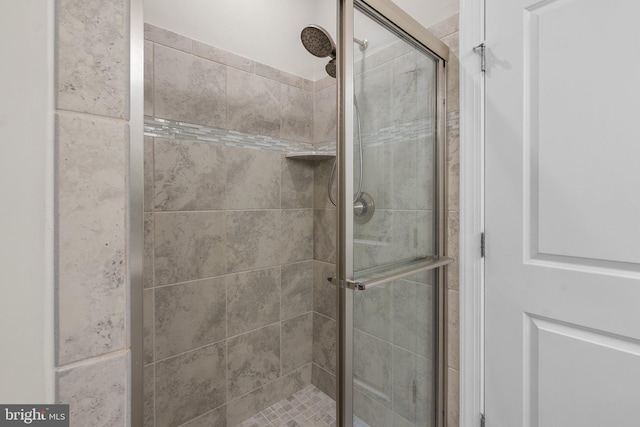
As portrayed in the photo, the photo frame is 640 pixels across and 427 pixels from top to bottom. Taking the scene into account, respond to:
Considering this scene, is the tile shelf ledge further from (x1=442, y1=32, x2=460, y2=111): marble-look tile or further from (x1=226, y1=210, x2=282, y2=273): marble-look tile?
(x1=442, y1=32, x2=460, y2=111): marble-look tile

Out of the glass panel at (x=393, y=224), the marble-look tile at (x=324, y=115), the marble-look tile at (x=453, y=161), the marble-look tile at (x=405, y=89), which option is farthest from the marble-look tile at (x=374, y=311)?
the marble-look tile at (x=324, y=115)

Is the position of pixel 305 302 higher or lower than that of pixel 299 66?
lower

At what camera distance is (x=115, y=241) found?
1.14 feet

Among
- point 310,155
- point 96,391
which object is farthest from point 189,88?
point 96,391

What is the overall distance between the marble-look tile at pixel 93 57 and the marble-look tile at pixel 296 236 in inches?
51.5

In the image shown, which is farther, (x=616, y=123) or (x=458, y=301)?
(x=458, y=301)

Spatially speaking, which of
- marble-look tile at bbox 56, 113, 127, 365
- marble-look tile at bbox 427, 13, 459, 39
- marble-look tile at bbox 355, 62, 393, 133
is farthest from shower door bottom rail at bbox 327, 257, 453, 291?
marble-look tile at bbox 427, 13, 459, 39

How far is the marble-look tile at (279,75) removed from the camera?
5.07 ft

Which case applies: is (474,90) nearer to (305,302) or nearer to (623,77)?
(623,77)

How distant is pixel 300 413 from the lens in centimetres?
156

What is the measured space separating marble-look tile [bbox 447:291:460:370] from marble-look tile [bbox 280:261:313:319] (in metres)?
0.85

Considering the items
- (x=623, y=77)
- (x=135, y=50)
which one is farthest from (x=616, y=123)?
(x=135, y=50)

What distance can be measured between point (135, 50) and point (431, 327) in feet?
3.93

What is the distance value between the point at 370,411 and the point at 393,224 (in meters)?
0.57
